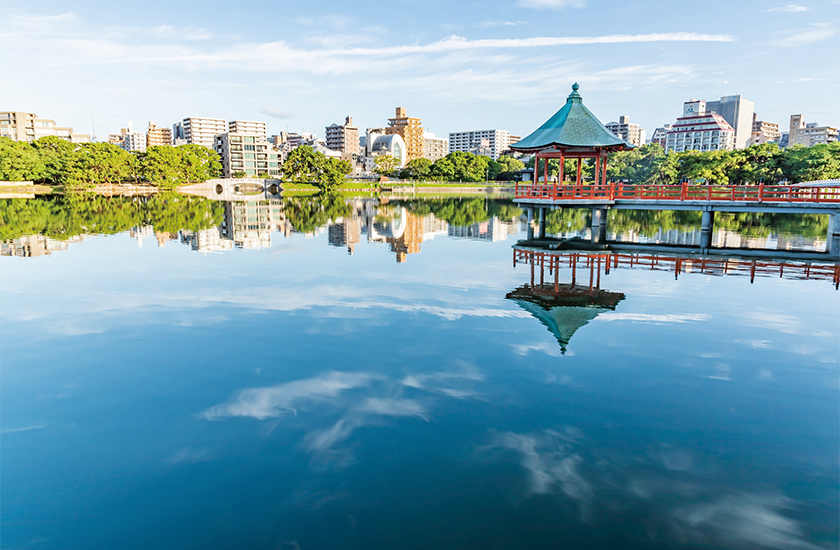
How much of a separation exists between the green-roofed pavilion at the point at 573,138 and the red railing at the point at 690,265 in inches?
327

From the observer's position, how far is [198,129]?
171875mm

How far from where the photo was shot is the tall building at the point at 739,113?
7032 inches

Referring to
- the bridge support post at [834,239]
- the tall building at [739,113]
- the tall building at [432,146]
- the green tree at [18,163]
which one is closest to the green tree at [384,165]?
the green tree at [18,163]

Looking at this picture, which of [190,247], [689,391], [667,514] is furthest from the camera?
[190,247]

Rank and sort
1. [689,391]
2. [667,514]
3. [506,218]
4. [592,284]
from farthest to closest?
[506,218] < [592,284] < [689,391] < [667,514]

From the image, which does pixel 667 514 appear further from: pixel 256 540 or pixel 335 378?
pixel 335 378

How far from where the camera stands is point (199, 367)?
9.72 m

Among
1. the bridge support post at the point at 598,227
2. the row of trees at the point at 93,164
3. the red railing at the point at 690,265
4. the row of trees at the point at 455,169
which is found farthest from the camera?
the row of trees at the point at 455,169

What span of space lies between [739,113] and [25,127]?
215 metres

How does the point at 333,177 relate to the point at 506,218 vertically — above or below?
above

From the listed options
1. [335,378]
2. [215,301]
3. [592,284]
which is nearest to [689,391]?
[335,378]

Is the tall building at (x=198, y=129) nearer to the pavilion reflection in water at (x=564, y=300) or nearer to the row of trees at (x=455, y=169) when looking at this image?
the row of trees at (x=455, y=169)

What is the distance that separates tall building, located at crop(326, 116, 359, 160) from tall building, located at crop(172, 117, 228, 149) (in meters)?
36.9

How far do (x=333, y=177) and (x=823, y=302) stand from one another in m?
84.4
